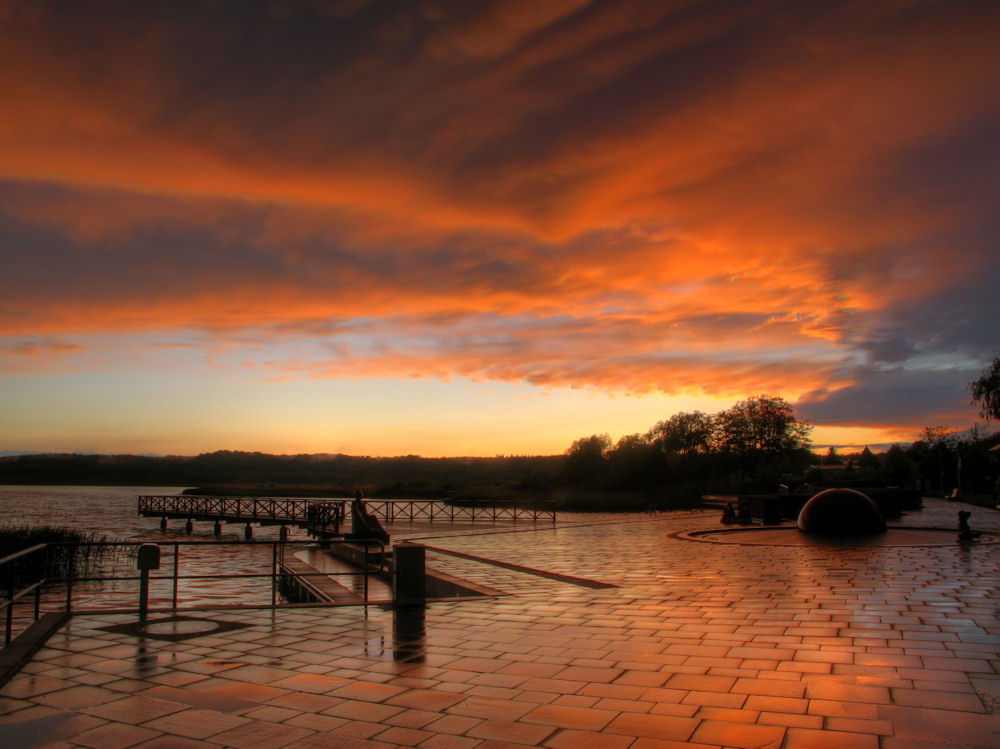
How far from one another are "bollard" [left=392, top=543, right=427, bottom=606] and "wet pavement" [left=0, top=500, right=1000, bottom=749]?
0.23m

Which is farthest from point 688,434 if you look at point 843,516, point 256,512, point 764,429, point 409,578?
point 409,578

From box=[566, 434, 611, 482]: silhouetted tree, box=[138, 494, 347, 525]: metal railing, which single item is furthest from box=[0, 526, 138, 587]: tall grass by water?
box=[566, 434, 611, 482]: silhouetted tree

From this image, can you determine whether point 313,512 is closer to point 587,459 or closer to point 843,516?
point 843,516

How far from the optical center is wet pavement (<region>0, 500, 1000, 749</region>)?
13.2ft

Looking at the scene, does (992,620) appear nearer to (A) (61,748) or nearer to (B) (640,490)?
(A) (61,748)

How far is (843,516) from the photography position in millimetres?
17844

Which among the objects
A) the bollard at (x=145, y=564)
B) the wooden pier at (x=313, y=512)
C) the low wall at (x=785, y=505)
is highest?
the bollard at (x=145, y=564)

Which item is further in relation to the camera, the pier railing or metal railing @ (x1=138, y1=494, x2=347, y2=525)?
metal railing @ (x1=138, y1=494, x2=347, y2=525)

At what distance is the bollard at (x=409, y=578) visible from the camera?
8.41 meters

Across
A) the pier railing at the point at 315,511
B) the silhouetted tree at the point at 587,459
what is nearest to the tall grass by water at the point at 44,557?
the pier railing at the point at 315,511

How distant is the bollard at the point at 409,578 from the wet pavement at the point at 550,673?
0.23 metres

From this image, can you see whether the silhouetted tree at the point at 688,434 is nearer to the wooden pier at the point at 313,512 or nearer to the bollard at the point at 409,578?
the wooden pier at the point at 313,512

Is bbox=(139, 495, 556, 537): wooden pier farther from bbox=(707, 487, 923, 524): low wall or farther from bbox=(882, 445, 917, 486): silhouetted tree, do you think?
bbox=(882, 445, 917, 486): silhouetted tree

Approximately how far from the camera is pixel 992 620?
697 centimetres
